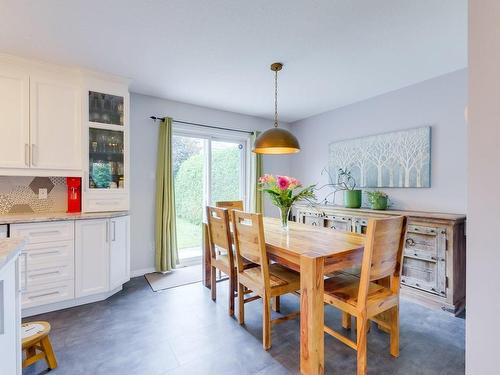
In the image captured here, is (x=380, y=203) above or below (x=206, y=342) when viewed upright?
above

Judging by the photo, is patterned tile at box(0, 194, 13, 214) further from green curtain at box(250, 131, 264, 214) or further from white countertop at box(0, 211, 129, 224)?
green curtain at box(250, 131, 264, 214)

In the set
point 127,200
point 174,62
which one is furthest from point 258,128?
point 127,200

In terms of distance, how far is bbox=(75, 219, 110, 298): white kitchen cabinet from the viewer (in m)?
2.47

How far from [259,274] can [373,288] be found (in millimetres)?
865

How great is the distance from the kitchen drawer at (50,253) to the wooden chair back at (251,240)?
1685mm

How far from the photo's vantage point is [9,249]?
42.0 inches

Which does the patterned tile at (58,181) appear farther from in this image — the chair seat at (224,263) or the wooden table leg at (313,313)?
the wooden table leg at (313,313)

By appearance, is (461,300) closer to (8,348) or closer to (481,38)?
(481,38)

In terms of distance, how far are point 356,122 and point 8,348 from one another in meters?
4.06

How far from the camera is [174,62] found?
2.49 m

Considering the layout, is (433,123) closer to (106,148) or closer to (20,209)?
(106,148)

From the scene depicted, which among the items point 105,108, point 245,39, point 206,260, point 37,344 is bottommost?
point 37,344

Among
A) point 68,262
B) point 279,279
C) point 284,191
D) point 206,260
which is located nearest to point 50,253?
point 68,262

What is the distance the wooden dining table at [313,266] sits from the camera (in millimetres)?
1540
